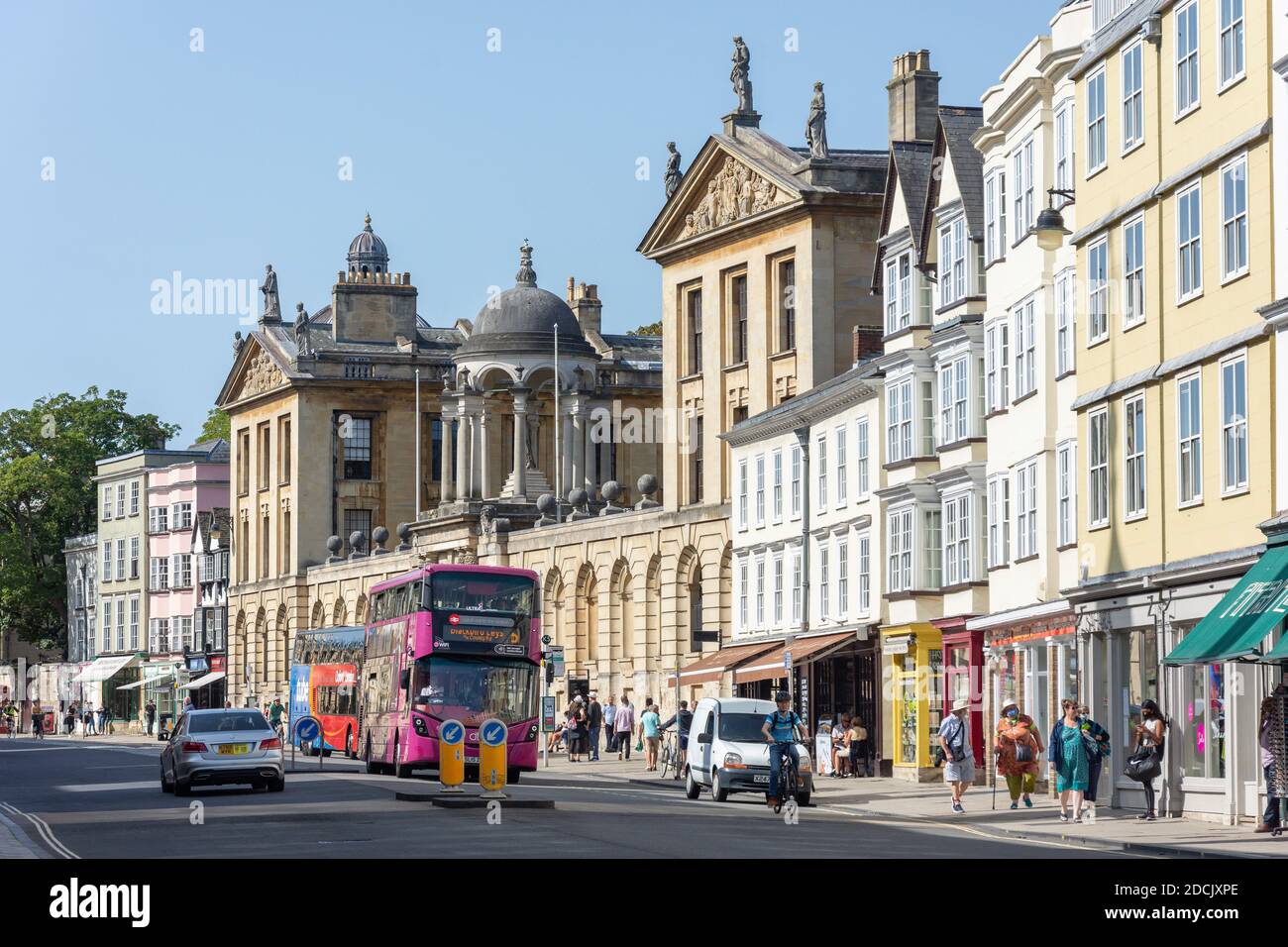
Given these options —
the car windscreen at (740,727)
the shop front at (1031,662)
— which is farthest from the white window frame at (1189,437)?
the car windscreen at (740,727)

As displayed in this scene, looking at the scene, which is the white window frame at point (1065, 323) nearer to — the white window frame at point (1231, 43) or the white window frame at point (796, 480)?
the white window frame at point (1231, 43)

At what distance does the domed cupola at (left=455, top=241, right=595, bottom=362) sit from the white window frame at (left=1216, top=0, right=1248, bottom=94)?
A: 60.5 m

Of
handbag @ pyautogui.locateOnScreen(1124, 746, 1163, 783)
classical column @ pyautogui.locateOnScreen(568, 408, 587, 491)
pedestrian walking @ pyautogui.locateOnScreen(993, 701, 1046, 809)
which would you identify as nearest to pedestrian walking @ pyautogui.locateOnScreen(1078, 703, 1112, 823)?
handbag @ pyautogui.locateOnScreen(1124, 746, 1163, 783)

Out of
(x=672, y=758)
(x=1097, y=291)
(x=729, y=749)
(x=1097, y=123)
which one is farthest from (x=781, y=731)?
(x=672, y=758)

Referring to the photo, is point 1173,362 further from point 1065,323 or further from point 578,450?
point 578,450

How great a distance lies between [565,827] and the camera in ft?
97.5

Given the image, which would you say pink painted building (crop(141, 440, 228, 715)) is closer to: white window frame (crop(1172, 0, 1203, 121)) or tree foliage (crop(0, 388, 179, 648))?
tree foliage (crop(0, 388, 179, 648))

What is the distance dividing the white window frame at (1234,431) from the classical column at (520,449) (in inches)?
2247

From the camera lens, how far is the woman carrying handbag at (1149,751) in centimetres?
3462

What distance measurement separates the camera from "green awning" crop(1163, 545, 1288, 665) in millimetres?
30562

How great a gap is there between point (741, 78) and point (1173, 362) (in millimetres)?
43808

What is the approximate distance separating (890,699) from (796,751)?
734 inches
